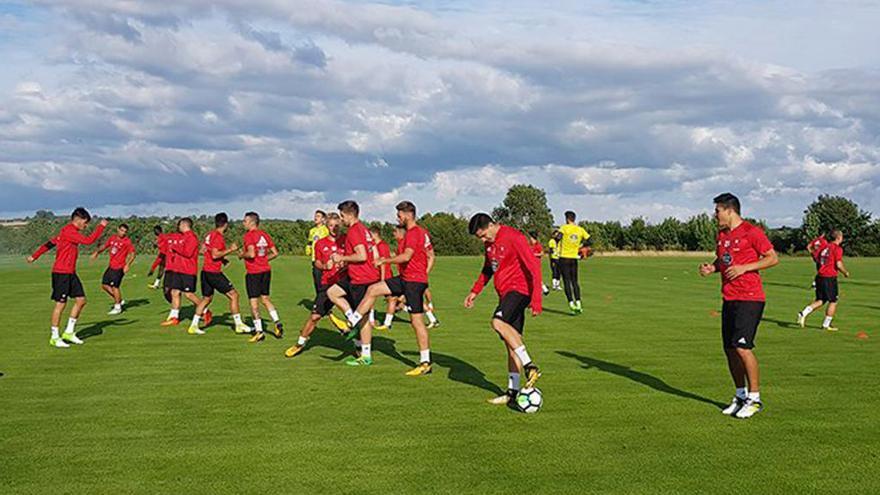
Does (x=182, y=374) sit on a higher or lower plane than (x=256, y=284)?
lower

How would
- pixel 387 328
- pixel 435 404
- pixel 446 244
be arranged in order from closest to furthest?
pixel 435 404, pixel 387 328, pixel 446 244

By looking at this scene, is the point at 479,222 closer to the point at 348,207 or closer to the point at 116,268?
the point at 348,207

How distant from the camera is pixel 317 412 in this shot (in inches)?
363

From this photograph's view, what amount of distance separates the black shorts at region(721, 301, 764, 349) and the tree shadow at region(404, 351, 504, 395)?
2872 mm

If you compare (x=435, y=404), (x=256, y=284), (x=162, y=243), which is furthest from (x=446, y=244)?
(x=435, y=404)

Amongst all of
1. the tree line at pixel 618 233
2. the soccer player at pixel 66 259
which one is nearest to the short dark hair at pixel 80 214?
the soccer player at pixel 66 259

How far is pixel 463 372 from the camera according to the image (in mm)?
11891

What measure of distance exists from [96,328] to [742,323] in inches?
542

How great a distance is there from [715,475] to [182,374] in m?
7.77

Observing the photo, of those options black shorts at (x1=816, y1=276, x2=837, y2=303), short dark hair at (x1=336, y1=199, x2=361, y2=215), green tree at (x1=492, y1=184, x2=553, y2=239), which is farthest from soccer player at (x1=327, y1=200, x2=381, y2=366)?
green tree at (x1=492, y1=184, x2=553, y2=239)

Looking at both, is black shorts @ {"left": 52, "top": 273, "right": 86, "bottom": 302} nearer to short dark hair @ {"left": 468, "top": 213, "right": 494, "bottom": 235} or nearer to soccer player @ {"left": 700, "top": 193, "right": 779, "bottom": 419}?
short dark hair @ {"left": 468, "top": 213, "right": 494, "bottom": 235}

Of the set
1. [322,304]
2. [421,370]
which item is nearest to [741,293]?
[421,370]

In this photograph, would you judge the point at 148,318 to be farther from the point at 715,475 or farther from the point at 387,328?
the point at 715,475

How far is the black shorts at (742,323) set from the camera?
902 cm
